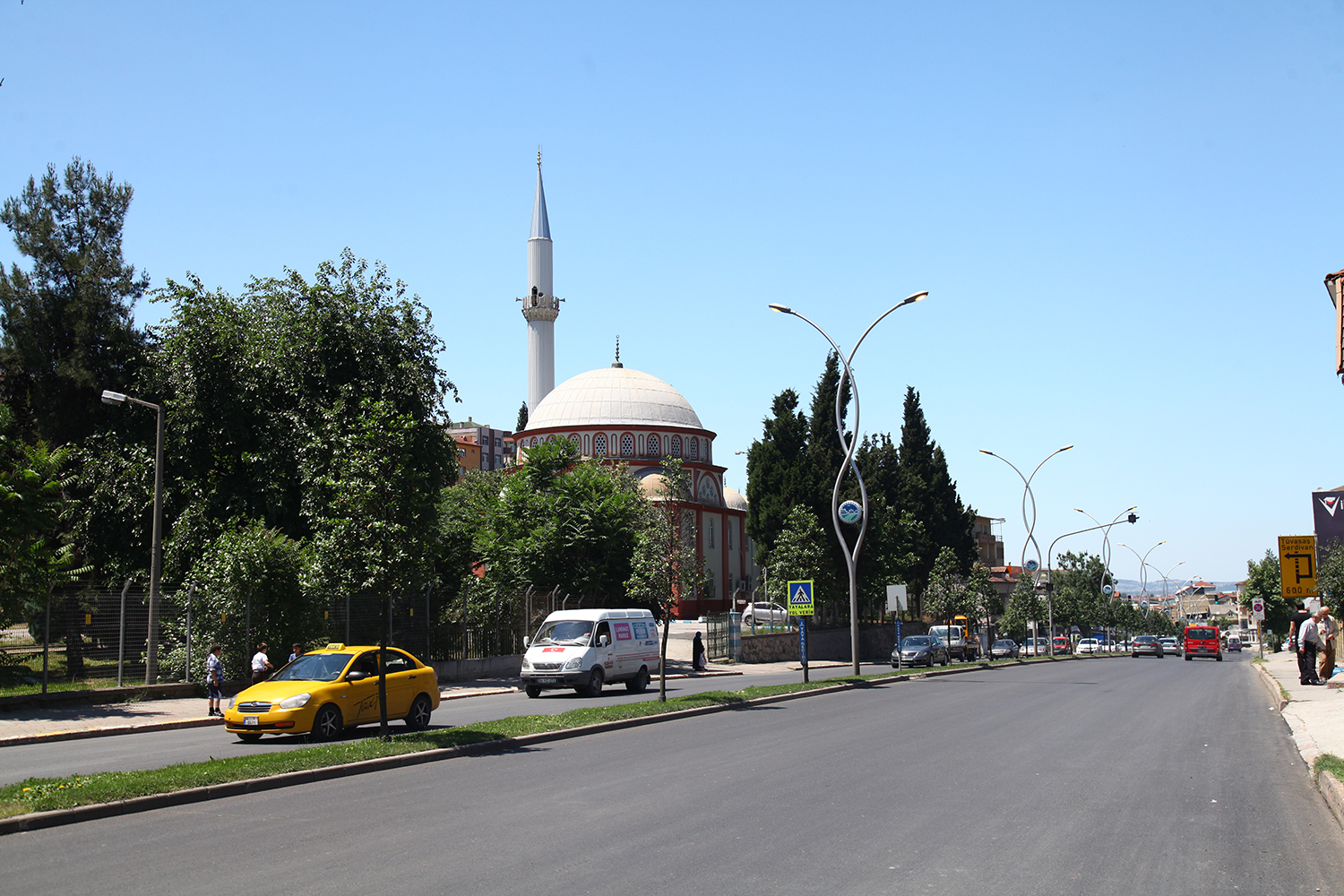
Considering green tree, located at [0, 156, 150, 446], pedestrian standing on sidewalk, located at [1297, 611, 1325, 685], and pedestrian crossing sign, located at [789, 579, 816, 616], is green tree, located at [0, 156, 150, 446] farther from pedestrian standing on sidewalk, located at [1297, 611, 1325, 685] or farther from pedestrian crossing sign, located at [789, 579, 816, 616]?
pedestrian standing on sidewalk, located at [1297, 611, 1325, 685]

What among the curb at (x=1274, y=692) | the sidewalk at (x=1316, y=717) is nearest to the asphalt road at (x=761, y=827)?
the sidewalk at (x=1316, y=717)

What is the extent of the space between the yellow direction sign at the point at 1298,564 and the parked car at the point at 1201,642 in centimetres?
4559

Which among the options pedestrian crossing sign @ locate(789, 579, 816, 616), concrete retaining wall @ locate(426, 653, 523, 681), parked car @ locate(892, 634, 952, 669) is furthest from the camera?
parked car @ locate(892, 634, 952, 669)

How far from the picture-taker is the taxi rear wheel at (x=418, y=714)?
56.6 ft

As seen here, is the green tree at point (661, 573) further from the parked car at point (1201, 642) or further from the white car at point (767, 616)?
the parked car at point (1201, 642)

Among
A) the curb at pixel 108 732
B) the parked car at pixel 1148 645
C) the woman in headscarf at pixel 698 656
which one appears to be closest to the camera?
the curb at pixel 108 732

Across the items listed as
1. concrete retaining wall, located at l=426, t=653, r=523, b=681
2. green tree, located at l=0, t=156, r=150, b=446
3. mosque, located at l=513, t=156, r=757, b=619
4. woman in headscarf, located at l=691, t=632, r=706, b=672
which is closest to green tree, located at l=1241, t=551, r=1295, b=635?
mosque, located at l=513, t=156, r=757, b=619

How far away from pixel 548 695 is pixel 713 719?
8.63m

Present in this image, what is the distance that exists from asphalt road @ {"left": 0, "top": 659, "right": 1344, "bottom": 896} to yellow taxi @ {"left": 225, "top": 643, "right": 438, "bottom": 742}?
313cm

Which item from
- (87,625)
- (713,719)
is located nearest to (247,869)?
(713,719)

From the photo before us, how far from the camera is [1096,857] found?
310 inches

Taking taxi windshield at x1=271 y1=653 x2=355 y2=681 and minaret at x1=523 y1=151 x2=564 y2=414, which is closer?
taxi windshield at x1=271 y1=653 x2=355 y2=681

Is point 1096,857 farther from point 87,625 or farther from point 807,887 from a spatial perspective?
point 87,625

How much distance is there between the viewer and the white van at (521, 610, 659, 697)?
25.6m
